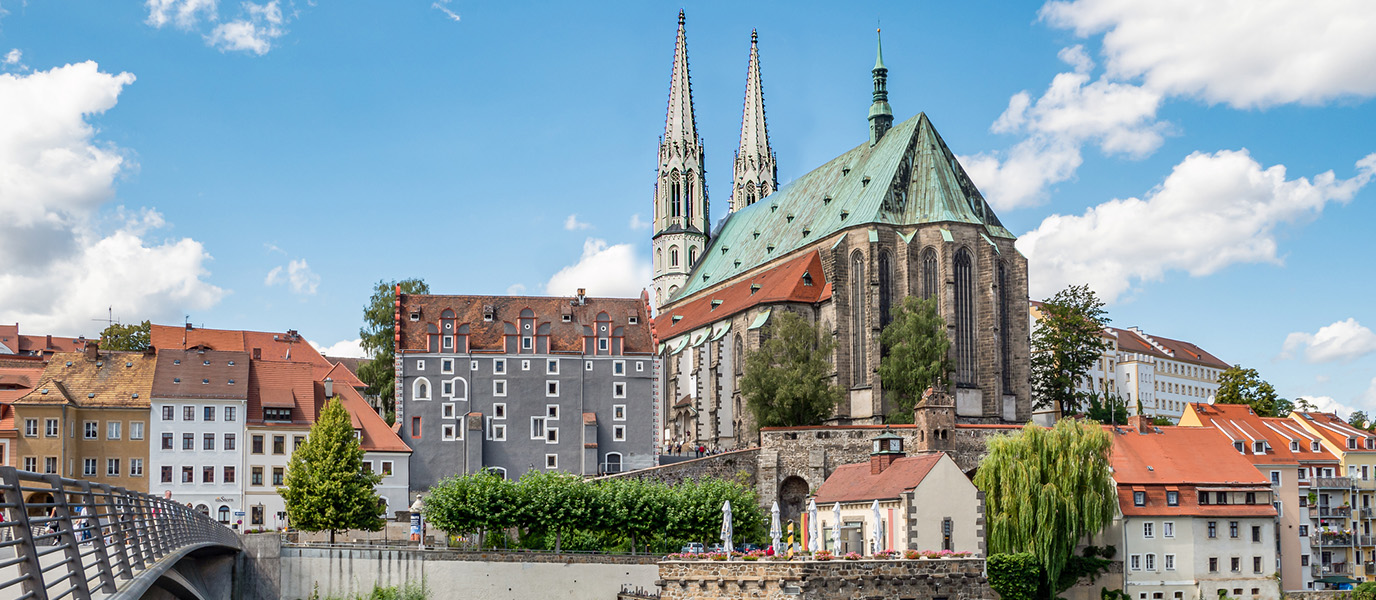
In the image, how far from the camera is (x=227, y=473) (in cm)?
6328

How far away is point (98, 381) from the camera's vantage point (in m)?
63.9

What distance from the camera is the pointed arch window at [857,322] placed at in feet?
261

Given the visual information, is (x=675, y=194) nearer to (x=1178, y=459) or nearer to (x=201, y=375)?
(x=201, y=375)

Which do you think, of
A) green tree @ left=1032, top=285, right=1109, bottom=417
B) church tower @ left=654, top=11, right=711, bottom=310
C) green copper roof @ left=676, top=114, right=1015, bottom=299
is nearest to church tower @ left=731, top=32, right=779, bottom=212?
church tower @ left=654, top=11, right=711, bottom=310

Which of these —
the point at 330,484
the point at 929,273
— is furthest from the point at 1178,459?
the point at 330,484

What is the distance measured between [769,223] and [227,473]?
4975 centimetres

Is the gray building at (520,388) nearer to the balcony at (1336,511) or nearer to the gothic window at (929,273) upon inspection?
the gothic window at (929,273)

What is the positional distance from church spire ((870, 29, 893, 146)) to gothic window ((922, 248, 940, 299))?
14.4 metres

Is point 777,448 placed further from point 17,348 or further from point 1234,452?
point 17,348

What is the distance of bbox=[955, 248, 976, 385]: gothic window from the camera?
7944cm

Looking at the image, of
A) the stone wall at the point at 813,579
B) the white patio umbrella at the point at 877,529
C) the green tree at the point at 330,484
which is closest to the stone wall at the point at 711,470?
the green tree at the point at 330,484

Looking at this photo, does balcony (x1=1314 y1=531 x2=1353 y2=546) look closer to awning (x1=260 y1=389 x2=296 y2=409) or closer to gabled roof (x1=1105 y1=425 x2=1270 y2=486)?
gabled roof (x1=1105 y1=425 x2=1270 y2=486)

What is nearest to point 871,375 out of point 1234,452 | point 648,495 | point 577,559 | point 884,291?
point 884,291

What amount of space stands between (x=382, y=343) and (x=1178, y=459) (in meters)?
47.2
